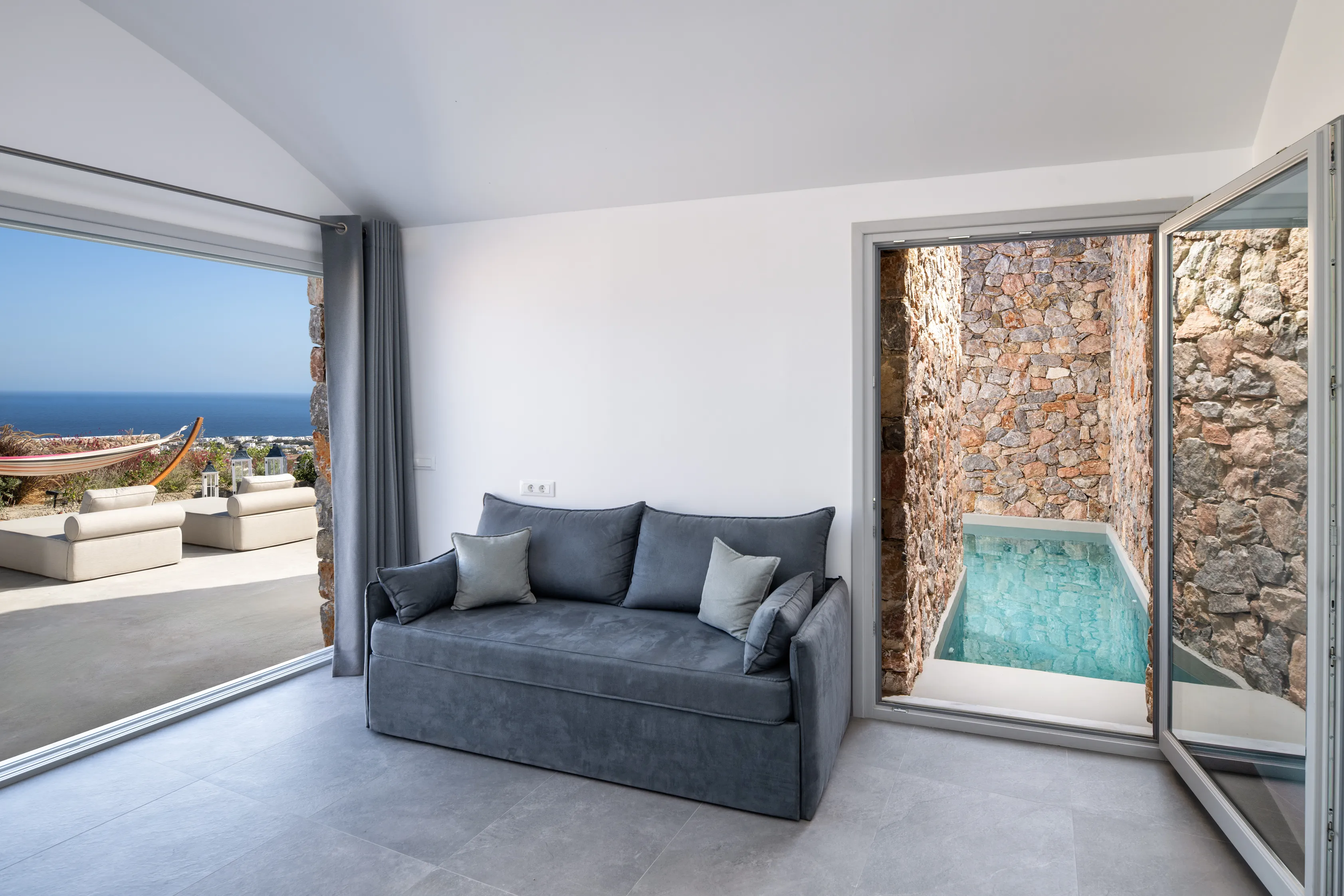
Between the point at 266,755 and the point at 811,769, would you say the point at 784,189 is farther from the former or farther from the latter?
the point at 266,755

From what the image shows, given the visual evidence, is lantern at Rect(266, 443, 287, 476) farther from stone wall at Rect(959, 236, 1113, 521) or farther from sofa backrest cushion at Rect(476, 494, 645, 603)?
stone wall at Rect(959, 236, 1113, 521)

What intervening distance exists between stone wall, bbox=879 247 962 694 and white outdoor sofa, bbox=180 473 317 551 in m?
3.04

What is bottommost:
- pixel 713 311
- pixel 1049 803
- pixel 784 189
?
pixel 1049 803

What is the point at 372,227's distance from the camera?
396 cm

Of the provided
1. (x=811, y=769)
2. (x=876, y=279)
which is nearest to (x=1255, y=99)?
(x=876, y=279)

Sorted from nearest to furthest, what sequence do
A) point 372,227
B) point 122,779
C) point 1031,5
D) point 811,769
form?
point 1031,5 < point 811,769 < point 122,779 < point 372,227

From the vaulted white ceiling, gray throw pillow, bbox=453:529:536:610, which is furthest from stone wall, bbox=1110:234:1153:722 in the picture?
gray throw pillow, bbox=453:529:536:610

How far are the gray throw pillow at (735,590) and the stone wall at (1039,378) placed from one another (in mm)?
5536

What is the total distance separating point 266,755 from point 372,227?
100 inches

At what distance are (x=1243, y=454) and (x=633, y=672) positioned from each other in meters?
2.06

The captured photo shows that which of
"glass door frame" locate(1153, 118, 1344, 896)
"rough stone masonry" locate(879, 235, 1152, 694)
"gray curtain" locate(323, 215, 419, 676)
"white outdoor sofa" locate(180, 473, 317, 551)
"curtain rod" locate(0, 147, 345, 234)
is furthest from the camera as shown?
"rough stone masonry" locate(879, 235, 1152, 694)

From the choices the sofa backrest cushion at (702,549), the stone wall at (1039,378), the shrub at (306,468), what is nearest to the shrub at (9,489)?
the shrub at (306,468)

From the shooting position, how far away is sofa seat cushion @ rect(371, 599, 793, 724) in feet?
8.45

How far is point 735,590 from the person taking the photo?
295 cm
